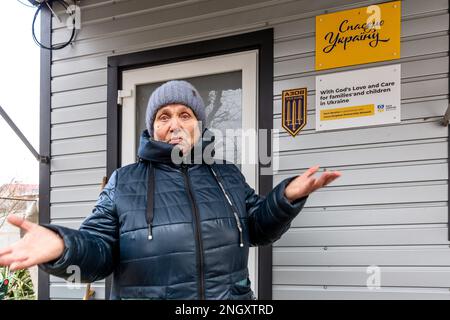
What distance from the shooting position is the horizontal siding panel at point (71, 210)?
10.5ft

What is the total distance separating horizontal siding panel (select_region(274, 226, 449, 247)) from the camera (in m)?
2.26

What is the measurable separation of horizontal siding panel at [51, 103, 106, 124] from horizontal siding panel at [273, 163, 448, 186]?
187 cm

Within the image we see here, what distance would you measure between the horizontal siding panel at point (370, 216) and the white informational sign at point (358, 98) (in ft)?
1.65

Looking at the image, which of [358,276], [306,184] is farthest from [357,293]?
[306,184]

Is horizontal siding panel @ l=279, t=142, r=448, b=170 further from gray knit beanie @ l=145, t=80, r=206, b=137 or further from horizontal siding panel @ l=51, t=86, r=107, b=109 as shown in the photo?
horizontal siding panel @ l=51, t=86, r=107, b=109

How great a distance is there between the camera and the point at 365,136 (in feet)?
7.96

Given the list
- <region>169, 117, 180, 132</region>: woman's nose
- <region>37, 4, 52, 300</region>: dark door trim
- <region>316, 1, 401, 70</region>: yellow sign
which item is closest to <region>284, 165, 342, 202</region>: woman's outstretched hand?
<region>169, 117, 180, 132</region>: woman's nose

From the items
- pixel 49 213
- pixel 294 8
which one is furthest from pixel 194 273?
pixel 49 213

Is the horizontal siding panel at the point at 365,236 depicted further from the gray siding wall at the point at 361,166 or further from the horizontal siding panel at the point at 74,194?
the horizontal siding panel at the point at 74,194

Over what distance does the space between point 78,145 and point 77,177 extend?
10.0 inches

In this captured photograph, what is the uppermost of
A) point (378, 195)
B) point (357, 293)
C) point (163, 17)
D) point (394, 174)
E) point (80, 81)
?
point (163, 17)

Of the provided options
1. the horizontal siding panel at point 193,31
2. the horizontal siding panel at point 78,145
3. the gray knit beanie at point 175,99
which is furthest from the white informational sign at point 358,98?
the horizontal siding panel at point 78,145

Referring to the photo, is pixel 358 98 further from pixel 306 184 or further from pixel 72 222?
pixel 72 222

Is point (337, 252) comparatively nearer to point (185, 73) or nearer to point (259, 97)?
point (259, 97)
